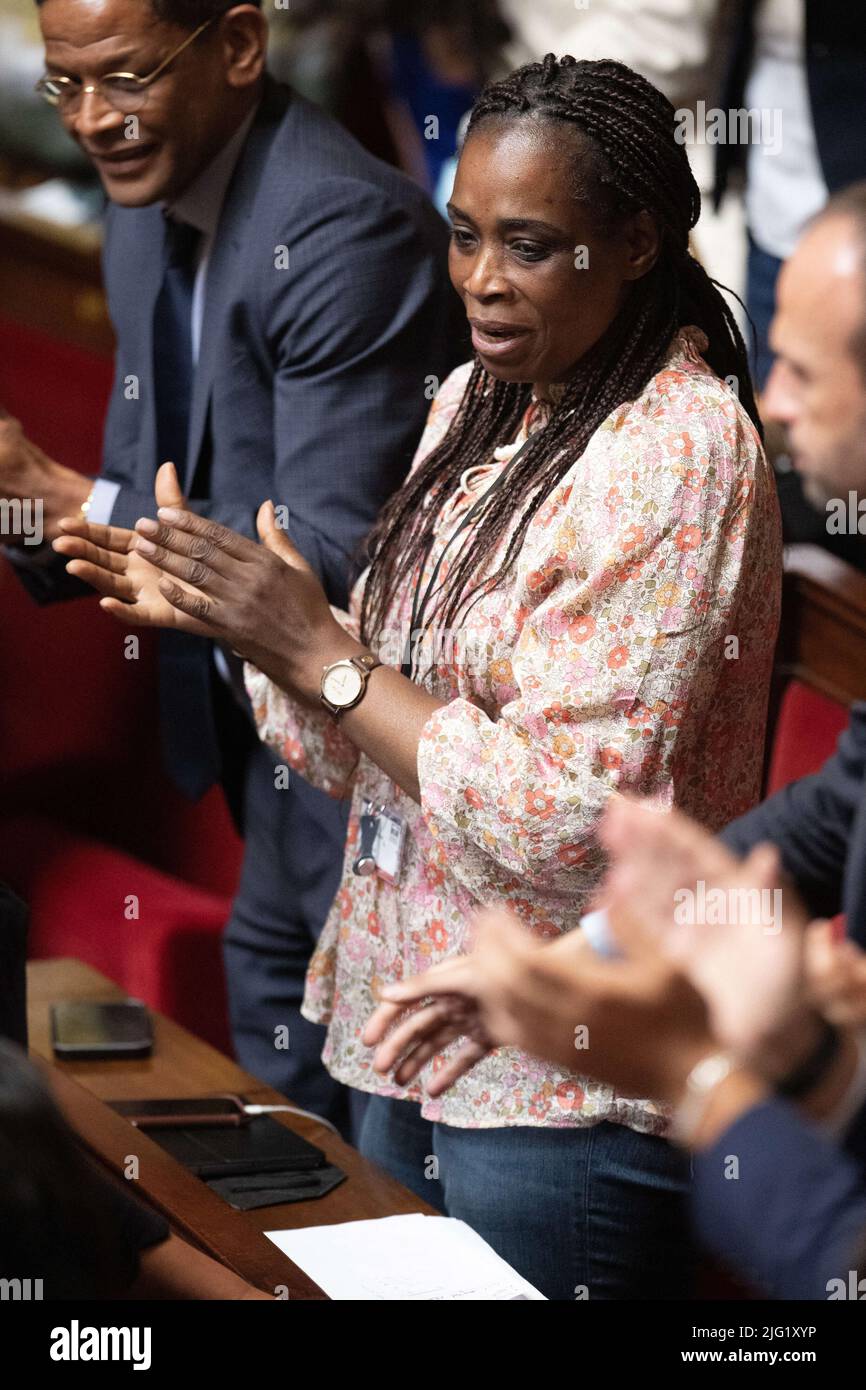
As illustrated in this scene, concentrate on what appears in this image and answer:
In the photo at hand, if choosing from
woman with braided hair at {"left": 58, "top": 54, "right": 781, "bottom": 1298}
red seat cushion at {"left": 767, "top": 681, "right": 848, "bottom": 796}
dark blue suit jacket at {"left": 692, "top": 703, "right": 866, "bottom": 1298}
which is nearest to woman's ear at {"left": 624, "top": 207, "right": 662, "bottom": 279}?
woman with braided hair at {"left": 58, "top": 54, "right": 781, "bottom": 1298}

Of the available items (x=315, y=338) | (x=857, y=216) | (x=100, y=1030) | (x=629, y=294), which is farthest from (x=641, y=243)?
(x=100, y=1030)

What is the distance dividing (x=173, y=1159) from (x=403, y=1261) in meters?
0.28

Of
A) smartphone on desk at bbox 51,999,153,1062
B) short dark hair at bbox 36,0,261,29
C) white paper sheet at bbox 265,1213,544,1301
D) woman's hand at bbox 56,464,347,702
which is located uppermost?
short dark hair at bbox 36,0,261,29

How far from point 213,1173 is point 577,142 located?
98cm

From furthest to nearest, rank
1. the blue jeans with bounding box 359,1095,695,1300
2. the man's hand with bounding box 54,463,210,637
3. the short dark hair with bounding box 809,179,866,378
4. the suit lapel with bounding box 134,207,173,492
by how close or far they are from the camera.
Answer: the suit lapel with bounding box 134,207,173,492 < the man's hand with bounding box 54,463,210,637 < the blue jeans with bounding box 359,1095,695,1300 < the short dark hair with bounding box 809,179,866,378

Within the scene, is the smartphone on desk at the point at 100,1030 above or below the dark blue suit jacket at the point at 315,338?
below

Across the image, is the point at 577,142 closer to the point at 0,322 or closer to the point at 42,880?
the point at 42,880

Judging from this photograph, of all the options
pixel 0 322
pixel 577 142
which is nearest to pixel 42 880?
pixel 0 322

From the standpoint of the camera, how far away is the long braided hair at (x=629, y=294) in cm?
151

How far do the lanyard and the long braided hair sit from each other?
0.01 metres

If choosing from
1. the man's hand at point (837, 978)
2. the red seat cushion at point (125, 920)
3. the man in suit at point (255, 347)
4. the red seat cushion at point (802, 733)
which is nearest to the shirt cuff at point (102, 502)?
the man in suit at point (255, 347)

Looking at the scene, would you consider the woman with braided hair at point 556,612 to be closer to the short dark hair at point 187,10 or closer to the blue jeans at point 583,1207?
the blue jeans at point 583,1207

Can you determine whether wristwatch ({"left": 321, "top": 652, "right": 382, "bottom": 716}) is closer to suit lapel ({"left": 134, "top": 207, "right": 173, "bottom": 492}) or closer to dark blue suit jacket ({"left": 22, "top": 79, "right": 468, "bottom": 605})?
dark blue suit jacket ({"left": 22, "top": 79, "right": 468, "bottom": 605})

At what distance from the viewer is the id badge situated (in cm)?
168
